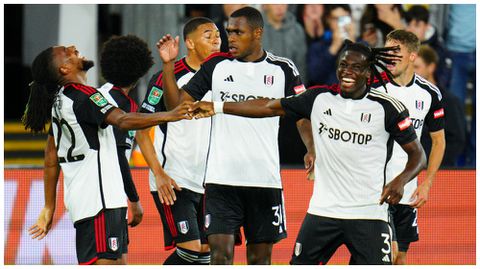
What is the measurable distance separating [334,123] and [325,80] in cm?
532

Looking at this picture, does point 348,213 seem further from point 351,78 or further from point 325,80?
point 325,80

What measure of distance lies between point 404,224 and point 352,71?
220cm

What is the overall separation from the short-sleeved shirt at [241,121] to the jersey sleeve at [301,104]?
0.61 metres

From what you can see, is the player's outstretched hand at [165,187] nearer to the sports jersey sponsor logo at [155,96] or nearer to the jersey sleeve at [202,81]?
the sports jersey sponsor logo at [155,96]

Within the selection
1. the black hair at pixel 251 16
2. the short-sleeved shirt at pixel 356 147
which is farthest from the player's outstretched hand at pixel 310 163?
the black hair at pixel 251 16

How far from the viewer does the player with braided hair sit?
23.2 feet

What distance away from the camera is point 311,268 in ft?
23.6

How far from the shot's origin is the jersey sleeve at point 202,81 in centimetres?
788

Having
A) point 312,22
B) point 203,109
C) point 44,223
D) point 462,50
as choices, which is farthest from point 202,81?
point 462,50

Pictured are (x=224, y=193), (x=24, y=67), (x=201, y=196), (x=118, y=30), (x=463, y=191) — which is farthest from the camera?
(x=24, y=67)

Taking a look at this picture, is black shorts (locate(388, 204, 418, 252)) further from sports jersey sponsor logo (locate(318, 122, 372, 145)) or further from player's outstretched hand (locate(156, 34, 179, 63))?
player's outstretched hand (locate(156, 34, 179, 63))

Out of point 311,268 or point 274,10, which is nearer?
point 311,268

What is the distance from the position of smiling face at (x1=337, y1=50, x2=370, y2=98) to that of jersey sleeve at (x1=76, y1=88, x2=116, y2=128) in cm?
150

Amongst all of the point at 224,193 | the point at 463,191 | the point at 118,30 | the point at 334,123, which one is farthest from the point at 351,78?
the point at 118,30
